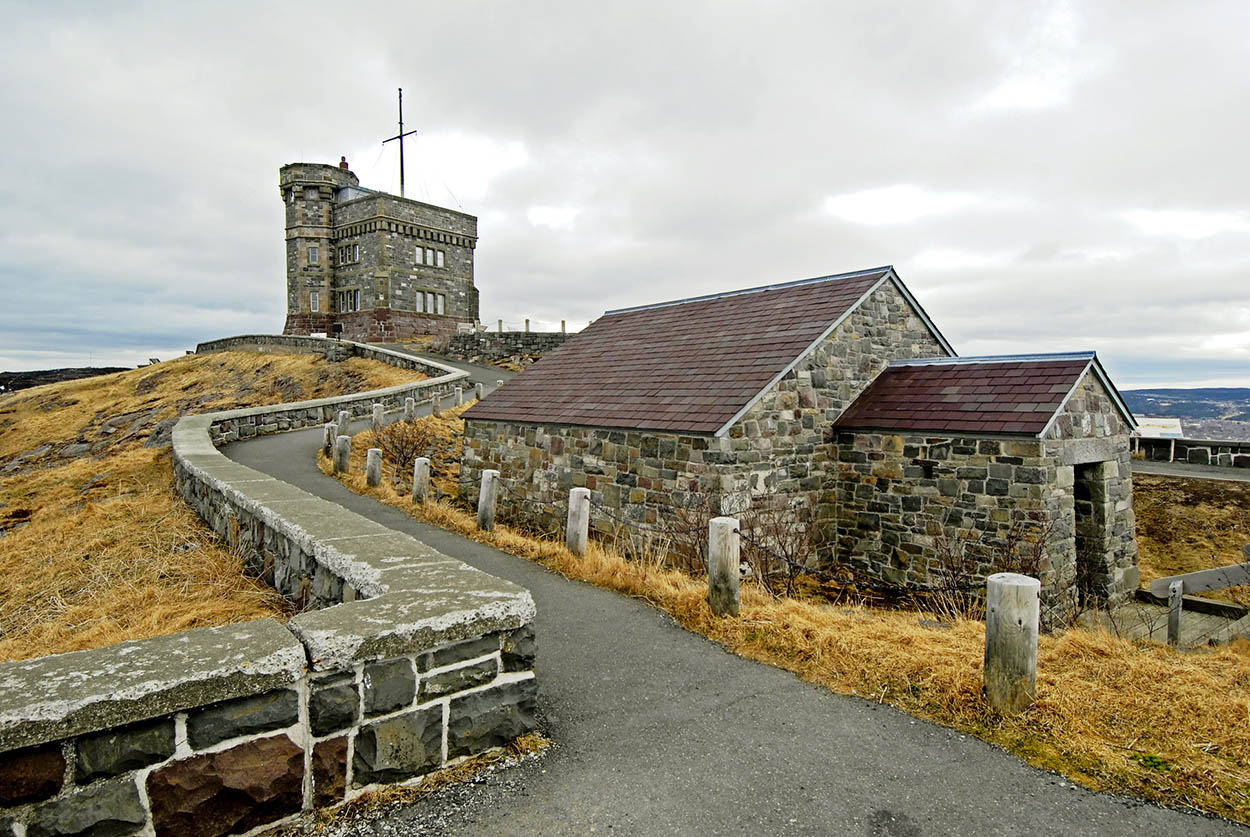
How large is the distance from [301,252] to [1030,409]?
46985 mm

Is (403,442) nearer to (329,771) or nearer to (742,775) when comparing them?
(329,771)

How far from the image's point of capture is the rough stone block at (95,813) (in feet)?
8.82

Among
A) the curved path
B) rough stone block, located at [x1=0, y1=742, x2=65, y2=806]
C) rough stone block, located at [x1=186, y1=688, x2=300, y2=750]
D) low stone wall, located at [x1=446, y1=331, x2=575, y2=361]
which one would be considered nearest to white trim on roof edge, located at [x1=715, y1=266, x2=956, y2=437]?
the curved path

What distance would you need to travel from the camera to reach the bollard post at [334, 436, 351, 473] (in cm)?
1466

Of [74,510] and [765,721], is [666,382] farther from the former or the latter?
[74,510]

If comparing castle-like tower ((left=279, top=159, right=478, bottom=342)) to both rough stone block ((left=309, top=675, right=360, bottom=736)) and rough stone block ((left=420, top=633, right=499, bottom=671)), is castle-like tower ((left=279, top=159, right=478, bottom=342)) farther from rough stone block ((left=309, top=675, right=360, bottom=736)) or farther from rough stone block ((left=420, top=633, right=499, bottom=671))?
rough stone block ((left=309, top=675, right=360, bottom=736))

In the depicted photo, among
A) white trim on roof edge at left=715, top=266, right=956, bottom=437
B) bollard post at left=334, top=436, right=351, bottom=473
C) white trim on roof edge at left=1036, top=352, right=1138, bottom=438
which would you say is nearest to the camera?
white trim on roof edge at left=1036, top=352, right=1138, bottom=438

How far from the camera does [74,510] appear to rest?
10688 mm

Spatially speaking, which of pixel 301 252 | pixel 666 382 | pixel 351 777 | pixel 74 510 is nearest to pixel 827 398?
pixel 666 382

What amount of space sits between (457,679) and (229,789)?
3.67ft

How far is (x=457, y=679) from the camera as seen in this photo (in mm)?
3793

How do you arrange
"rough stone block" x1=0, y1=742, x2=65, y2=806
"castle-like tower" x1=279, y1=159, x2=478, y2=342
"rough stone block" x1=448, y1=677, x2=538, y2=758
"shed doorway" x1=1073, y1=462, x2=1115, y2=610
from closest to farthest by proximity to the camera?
"rough stone block" x1=0, y1=742, x2=65, y2=806, "rough stone block" x1=448, y1=677, x2=538, y2=758, "shed doorway" x1=1073, y1=462, x2=1115, y2=610, "castle-like tower" x1=279, y1=159, x2=478, y2=342

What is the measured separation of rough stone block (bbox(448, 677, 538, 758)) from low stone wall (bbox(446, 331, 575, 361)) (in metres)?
33.4

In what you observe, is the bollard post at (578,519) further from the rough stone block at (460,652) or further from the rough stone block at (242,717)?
the rough stone block at (242,717)
